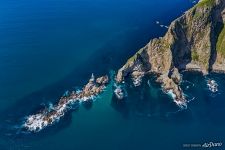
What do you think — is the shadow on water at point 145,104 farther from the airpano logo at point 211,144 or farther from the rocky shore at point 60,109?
the airpano logo at point 211,144

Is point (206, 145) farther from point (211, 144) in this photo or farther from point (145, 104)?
point (145, 104)

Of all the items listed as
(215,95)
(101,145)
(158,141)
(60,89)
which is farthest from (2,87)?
(215,95)

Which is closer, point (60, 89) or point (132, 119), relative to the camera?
point (132, 119)

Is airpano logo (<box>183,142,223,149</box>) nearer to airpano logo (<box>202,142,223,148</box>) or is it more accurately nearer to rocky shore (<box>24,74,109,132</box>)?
airpano logo (<box>202,142,223,148</box>)

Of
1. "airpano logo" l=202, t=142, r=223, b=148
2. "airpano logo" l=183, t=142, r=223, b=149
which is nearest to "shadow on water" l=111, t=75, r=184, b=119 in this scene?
"airpano logo" l=183, t=142, r=223, b=149

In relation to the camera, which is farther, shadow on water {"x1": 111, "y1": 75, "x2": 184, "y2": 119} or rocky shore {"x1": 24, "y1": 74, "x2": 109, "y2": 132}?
shadow on water {"x1": 111, "y1": 75, "x2": 184, "y2": 119}

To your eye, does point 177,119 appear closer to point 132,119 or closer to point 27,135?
point 132,119

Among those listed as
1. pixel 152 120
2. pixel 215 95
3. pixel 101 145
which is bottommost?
pixel 101 145

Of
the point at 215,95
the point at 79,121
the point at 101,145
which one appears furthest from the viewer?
the point at 215,95
